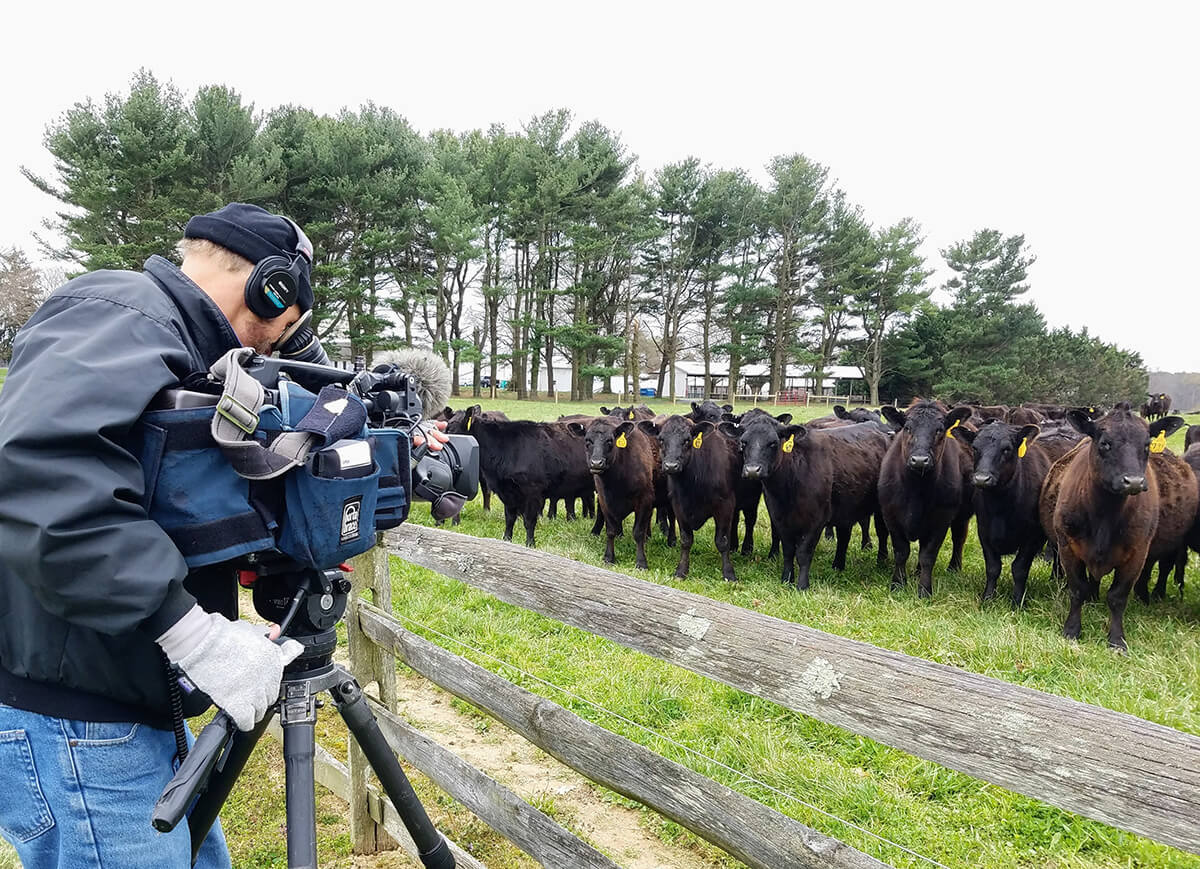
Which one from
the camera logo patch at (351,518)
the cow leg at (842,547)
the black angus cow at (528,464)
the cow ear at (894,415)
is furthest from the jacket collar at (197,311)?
the black angus cow at (528,464)

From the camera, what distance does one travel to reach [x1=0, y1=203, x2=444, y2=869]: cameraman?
118 cm

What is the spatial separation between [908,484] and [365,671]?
21.0 feet

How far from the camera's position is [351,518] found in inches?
60.4

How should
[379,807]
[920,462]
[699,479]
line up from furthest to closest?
[699,479], [920,462], [379,807]

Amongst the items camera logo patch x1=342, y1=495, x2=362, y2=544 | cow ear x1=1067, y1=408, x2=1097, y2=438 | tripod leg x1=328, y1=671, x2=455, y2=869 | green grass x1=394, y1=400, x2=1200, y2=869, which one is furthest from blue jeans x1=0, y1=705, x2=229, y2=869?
cow ear x1=1067, y1=408, x2=1097, y2=438

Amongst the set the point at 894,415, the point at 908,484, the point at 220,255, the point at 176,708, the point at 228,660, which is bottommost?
the point at 908,484

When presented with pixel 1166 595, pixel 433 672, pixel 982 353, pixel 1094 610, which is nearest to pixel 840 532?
pixel 1094 610

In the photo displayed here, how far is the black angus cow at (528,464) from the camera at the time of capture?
1033cm

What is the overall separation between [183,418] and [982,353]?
5076cm

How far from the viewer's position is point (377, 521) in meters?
1.73

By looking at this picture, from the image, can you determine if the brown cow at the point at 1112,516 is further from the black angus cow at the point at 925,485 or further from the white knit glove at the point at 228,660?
the white knit glove at the point at 228,660

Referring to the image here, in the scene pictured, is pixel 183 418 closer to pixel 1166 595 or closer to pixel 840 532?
pixel 840 532

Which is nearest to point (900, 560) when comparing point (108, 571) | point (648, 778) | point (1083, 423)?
point (1083, 423)

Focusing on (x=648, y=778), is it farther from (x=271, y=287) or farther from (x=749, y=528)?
(x=749, y=528)
